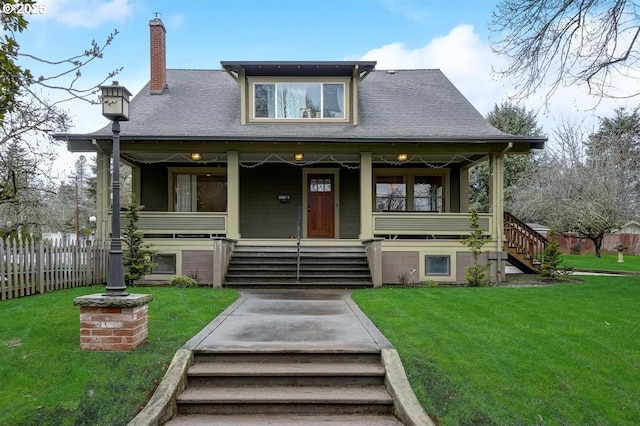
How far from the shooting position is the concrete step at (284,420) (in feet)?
14.9

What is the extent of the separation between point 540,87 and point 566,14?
1298 mm

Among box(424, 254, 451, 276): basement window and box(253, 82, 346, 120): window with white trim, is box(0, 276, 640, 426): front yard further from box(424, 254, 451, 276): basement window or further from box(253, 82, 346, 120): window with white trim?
box(253, 82, 346, 120): window with white trim

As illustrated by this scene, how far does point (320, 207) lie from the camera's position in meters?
16.1

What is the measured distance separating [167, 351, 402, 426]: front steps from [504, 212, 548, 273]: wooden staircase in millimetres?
10990

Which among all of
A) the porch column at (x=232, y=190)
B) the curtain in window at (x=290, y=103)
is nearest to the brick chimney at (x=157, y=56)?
the curtain in window at (x=290, y=103)

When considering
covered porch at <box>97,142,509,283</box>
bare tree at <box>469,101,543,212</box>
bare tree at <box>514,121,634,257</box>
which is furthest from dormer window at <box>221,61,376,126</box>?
bare tree at <box>469,101,543,212</box>

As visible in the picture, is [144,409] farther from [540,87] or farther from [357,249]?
[357,249]

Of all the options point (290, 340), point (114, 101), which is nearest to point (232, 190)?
point (114, 101)

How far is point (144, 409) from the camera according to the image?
4.46 m

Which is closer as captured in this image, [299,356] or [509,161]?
[299,356]

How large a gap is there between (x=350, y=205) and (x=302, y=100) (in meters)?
3.80

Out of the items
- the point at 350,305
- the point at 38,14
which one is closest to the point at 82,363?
the point at 38,14

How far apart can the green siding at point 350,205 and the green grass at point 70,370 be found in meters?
9.34

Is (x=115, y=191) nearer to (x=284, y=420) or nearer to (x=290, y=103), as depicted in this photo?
(x=284, y=420)
